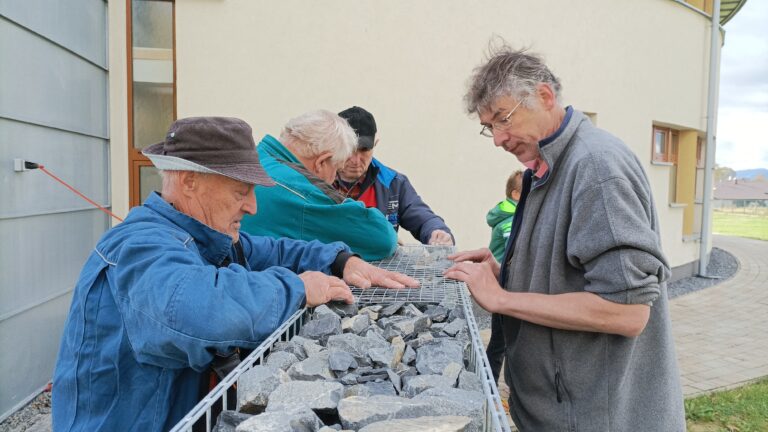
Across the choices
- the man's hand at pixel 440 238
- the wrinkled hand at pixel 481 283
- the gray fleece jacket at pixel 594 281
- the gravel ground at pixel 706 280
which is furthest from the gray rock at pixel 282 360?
the gravel ground at pixel 706 280

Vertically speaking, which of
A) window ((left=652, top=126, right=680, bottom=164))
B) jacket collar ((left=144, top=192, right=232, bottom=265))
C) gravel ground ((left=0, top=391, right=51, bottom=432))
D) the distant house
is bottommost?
gravel ground ((left=0, top=391, right=51, bottom=432))

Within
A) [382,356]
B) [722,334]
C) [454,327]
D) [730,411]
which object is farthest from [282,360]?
[722,334]

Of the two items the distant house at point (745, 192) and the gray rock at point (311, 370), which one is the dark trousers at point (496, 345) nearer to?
the gray rock at point (311, 370)

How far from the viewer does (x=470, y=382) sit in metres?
1.36

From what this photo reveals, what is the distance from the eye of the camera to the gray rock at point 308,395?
4.11 feet

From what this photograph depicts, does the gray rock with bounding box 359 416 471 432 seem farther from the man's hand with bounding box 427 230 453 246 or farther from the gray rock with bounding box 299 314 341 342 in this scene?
the man's hand with bounding box 427 230 453 246

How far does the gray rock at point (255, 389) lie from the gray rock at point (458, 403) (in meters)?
0.35

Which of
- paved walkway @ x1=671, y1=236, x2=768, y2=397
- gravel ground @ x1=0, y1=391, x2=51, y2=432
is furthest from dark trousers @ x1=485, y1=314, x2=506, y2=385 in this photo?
gravel ground @ x1=0, y1=391, x2=51, y2=432

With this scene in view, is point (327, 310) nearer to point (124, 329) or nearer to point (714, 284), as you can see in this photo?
point (124, 329)

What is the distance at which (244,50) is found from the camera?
232 inches

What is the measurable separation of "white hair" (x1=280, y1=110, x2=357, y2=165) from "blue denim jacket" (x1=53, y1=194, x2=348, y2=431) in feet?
3.23

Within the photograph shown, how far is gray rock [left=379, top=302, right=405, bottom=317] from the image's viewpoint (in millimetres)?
2016

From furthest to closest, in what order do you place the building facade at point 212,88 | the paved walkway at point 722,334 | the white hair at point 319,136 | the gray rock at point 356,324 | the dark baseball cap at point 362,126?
1. the paved walkway at point 722,334
2. the building facade at point 212,88
3. the dark baseball cap at point 362,126
4. the white hair at point 319,136
5. the gray rock at point 356,324

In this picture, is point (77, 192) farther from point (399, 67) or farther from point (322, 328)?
point (322, 328)
